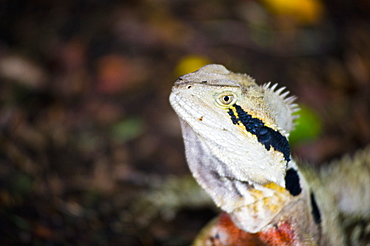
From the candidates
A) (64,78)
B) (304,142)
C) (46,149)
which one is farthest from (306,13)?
(46,149)

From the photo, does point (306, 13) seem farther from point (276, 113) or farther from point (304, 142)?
point (276, 113)

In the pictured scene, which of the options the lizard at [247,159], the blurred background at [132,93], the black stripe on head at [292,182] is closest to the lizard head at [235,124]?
the lizard at [247,159]

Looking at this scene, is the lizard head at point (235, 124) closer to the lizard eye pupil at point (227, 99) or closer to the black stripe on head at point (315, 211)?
the lizard eye pupil at point (227, 99)

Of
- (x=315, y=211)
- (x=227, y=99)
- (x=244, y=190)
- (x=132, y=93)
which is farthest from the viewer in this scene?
(x=132, y=93)

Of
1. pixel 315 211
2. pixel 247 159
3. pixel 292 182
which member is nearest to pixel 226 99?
pixel 247 159

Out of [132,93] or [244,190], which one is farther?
[132,93]

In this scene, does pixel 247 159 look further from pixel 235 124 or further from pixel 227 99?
pixel 227 99

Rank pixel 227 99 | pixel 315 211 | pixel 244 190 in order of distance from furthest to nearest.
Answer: pixel 315 211 → pixel 244 190 → pixel 227 99
